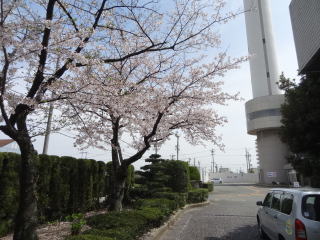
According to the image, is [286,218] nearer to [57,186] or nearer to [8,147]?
[57,186]

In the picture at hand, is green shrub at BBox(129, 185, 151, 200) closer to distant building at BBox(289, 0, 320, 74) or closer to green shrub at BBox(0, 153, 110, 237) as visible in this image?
green shrub at BBox(0, 153, 110, 237)

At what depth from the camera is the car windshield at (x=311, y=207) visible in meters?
4.57

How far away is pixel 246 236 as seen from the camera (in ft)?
26.8

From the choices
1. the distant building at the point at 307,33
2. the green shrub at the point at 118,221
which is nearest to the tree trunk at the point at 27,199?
the green shrub at the point at 118,221

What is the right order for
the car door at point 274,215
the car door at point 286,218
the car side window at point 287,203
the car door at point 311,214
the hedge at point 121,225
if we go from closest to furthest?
1. the car door at point 311,214
2. the car door at point 286,218
3. the car side window at point 287,203
4. the hedge at point 121,225
5. the car door at point 274,215

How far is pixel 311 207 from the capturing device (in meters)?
4.73

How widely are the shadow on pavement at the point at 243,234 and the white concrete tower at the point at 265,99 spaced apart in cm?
4606

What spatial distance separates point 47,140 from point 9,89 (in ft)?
29.8

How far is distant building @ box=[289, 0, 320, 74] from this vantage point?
10.4 m

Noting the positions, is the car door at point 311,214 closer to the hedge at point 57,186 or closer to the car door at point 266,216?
the car door at point 266,216

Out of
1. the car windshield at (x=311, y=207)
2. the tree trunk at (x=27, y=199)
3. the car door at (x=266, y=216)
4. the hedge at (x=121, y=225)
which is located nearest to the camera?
the car windshield at (x=311, y=207)

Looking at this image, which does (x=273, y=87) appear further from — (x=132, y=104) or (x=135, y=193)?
(x=132, y=104)

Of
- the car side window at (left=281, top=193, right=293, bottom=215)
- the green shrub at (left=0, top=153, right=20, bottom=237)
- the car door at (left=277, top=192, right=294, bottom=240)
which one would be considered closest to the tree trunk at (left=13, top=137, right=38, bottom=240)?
the green shrub at (left=0, top=153, right=20, bottom=237)

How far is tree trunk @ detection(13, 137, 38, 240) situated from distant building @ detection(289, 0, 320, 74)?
10484 mm
